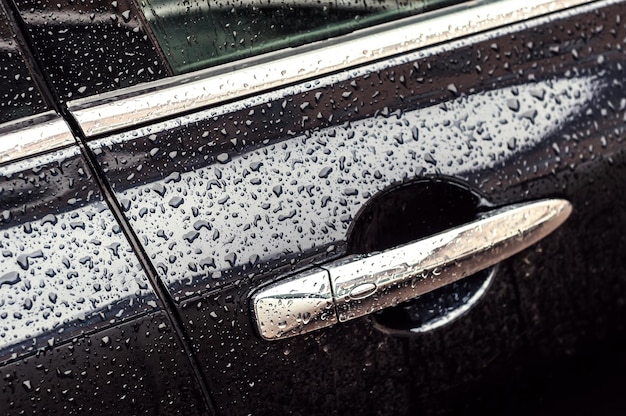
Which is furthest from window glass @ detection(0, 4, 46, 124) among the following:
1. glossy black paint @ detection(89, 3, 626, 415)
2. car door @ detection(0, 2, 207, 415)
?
glossy black paint @ detection(89, 3, 626, 415)

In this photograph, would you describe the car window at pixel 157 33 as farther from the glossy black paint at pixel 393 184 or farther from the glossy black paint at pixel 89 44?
the glossy black paint at pixel 393 184

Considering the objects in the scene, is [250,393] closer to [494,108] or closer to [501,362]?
[501,362]

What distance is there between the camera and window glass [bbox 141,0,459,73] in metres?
1.23

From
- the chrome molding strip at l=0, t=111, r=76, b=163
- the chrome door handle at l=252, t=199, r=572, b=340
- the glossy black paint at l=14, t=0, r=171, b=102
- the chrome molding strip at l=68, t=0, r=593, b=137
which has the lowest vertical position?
the chrome door handle at l=252, t=199, r=572, b=340

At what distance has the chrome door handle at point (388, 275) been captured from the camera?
1.14m

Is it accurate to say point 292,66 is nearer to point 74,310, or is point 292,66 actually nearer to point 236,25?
point 236,25

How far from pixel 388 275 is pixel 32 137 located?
0.59 m

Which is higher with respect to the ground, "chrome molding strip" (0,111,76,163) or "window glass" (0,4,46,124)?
"window glass" (0,4,46,124)

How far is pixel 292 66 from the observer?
1.26 meters

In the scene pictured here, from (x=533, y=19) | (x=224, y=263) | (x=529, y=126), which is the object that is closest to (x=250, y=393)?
(x=224, y=263)

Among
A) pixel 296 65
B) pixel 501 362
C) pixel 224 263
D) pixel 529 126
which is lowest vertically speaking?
pixel 501 362

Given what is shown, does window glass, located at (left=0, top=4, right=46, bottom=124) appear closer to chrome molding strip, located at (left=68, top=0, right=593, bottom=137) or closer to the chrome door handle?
chrome molding strip, located at (left=68, top=0, right=593, bottom=137)

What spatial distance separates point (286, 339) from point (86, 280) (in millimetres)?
314

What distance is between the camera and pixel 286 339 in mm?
1161
